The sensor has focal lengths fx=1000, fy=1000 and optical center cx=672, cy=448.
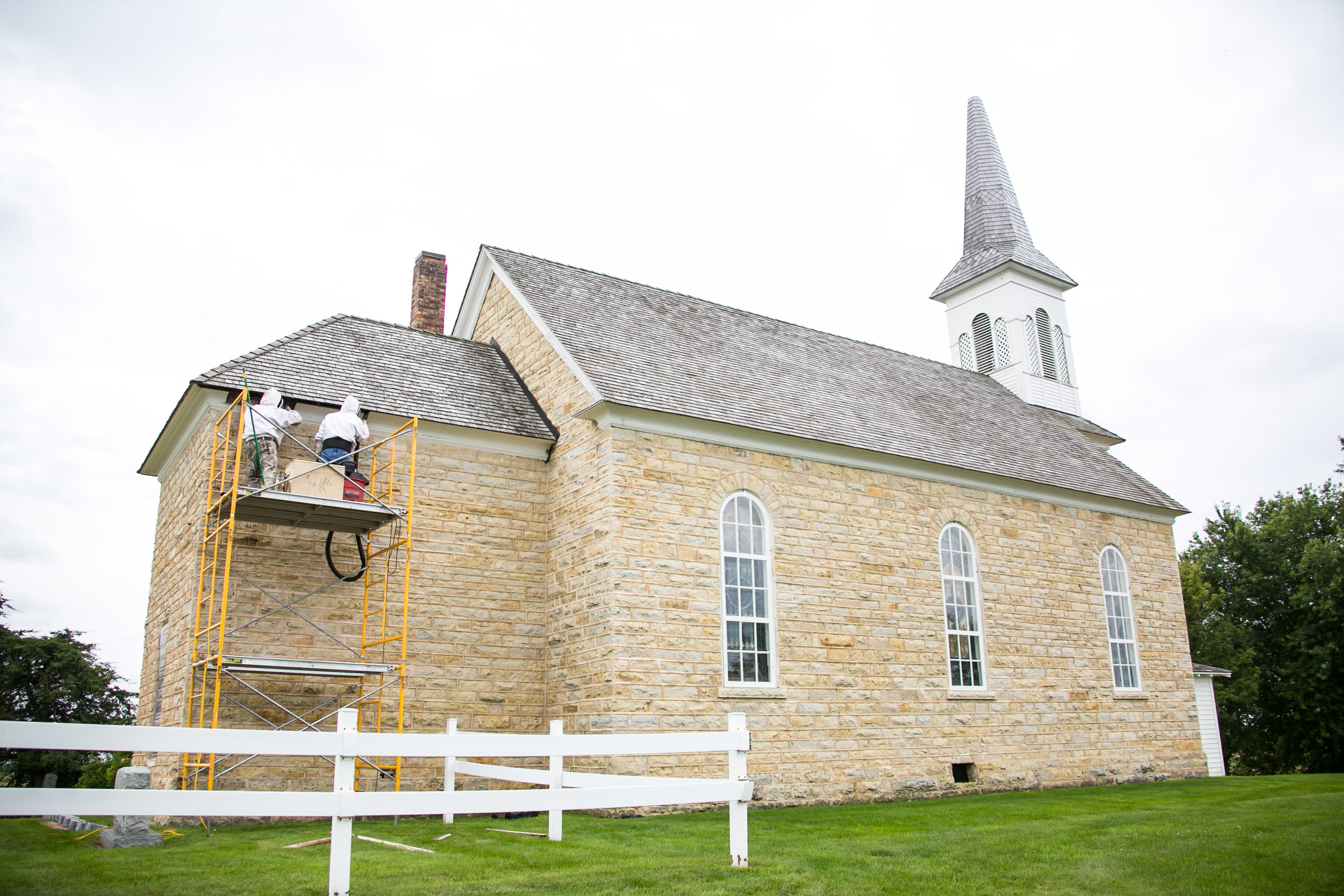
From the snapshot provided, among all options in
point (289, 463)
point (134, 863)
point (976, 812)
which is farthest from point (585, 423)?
point (134, 863)

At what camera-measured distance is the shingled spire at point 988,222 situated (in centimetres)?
2744

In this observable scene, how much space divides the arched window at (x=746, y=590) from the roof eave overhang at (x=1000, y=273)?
47.8ft

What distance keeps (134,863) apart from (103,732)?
8.99 ft

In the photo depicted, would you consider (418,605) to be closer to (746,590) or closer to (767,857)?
(746,590)

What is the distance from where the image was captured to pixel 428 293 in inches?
765

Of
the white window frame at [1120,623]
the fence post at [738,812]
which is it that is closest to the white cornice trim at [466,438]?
the fence post at [738,812]

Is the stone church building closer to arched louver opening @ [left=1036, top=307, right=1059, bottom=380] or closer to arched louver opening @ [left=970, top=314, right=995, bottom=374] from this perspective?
arched louver opening @ [left=1036, top=307, right=1059, bottom=380]

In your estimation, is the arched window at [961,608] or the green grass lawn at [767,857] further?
the arched window at [961,608]

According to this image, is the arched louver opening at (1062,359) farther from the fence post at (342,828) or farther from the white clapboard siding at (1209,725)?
the fence post at (342,828)

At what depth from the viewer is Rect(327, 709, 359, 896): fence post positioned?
19.9 ft

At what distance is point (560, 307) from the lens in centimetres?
1733

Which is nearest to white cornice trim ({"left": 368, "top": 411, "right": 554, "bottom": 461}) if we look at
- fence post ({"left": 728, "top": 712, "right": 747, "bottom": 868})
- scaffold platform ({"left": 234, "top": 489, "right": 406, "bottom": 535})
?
scaffold platform ({"left": 234, "top": 489, "right": 406, "bottom": 535})

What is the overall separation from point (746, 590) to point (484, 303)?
26.3ft

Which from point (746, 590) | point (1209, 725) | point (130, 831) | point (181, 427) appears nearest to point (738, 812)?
point (130, 831)
